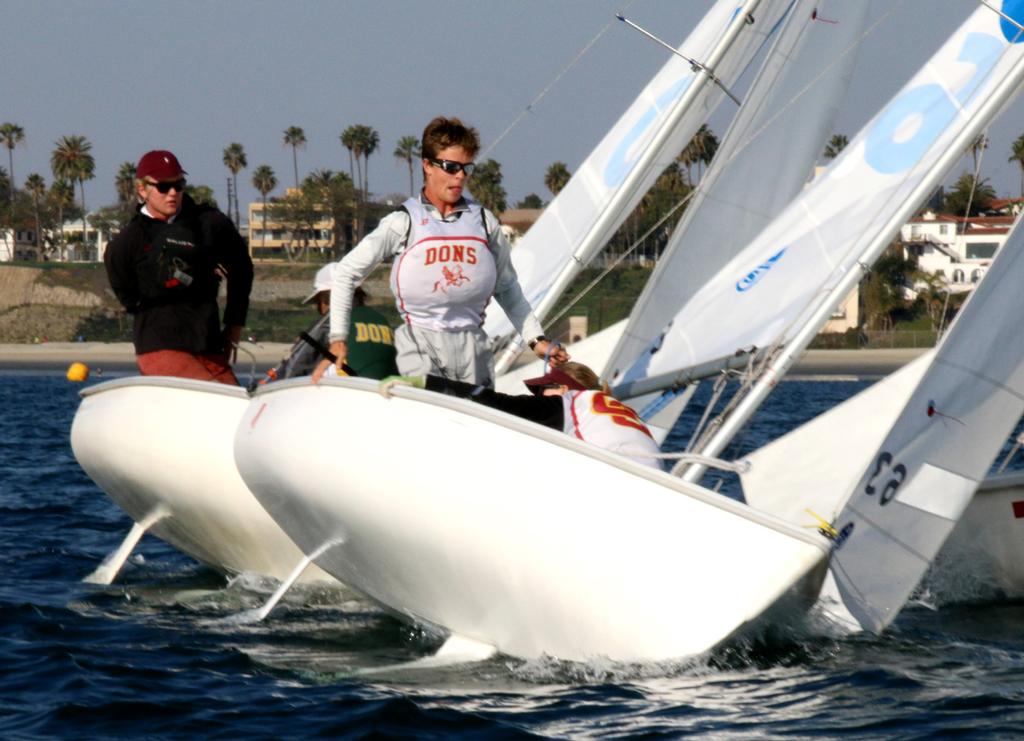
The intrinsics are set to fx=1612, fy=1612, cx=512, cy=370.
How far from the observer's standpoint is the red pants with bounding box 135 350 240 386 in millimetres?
8062

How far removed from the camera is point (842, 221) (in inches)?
274

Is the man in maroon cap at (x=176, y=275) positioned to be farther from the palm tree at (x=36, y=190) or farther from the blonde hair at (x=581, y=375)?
the palm tree at (x=36, y=190)

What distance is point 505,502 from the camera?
5387 millimetres

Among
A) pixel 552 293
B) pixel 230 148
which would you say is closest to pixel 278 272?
pixel 230 148

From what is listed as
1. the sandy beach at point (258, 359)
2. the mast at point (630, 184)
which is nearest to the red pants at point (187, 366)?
the mast at point (630, 184)

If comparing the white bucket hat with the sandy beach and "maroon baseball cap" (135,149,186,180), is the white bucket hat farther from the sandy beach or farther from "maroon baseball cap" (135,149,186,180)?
the sandy beach

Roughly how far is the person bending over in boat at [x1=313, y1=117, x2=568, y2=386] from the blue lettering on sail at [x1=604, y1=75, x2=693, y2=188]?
378cm

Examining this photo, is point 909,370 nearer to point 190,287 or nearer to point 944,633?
point 944,633

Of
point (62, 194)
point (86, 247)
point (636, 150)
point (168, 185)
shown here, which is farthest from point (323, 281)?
point (86, 247)

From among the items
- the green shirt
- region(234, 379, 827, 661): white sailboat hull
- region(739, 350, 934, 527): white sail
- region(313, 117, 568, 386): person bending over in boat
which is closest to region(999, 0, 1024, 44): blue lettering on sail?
region(739, 350, 934, 527): white sail

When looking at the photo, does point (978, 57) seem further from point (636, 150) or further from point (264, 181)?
point (264, 181)

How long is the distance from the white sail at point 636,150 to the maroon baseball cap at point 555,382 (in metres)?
3.16

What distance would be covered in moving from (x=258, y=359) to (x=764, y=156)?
48.4 m

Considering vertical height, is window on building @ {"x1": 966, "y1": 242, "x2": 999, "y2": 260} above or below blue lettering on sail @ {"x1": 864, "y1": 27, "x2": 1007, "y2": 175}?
above
